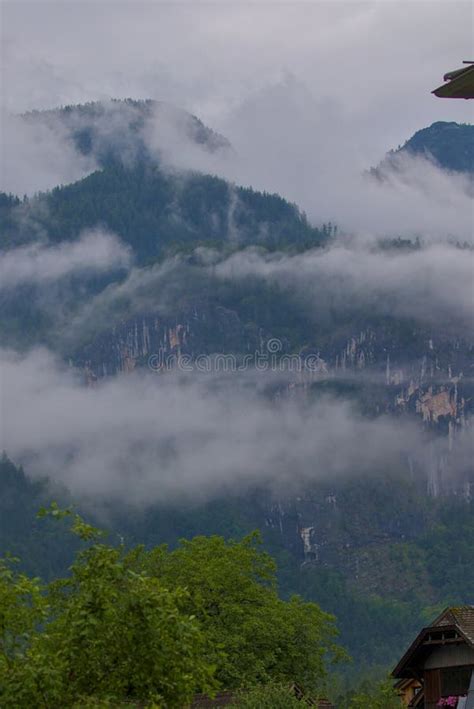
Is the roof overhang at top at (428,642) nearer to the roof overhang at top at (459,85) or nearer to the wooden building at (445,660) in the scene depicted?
the wooden building at (445,660)

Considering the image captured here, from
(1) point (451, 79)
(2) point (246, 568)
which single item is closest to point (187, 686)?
(1) point (451, 79)

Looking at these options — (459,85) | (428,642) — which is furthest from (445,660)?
(459,85)

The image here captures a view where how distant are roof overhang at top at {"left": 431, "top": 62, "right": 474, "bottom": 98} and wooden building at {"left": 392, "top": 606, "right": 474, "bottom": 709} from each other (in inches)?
1863

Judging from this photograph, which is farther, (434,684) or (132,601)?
(434,684)

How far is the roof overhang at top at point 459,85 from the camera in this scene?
21.5 metres

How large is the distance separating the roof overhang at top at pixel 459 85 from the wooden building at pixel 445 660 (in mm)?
47329

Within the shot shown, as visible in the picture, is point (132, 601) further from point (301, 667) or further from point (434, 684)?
point (301, 667)

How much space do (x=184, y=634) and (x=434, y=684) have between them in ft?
146

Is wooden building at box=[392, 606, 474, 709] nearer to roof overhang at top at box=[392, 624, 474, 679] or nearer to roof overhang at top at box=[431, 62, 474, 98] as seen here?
roof overhang at top at box=[392, 624, 474, 679]

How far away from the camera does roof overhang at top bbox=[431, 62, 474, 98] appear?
21.5m

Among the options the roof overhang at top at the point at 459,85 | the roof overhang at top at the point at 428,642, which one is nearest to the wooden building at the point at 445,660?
the roof overhang at top at the point at 428,642

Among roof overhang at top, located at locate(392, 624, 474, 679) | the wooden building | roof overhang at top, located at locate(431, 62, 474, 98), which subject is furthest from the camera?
the wooden building

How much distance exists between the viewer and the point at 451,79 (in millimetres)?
21703

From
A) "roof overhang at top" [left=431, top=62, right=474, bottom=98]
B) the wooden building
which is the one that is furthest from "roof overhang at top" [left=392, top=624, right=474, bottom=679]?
"roof overhang at top" [left=431, top=62, right=474, bottom=98]
